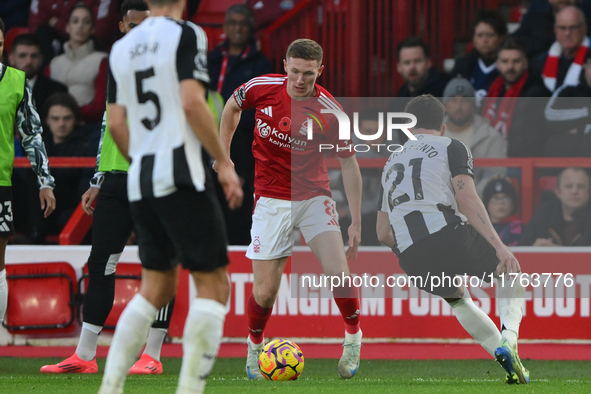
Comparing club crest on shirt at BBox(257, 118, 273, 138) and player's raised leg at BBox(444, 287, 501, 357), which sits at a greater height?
club crest on shirt at BBox(257, 118, 273, 138)

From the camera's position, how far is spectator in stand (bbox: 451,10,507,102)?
9312 mm

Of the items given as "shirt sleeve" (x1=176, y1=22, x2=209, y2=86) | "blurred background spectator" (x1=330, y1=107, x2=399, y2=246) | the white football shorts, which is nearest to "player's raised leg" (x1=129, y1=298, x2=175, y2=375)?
the white football shorts

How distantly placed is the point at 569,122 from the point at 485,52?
4.24 ft

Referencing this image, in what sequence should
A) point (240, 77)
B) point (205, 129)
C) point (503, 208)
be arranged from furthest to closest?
Answer: 1. point (240, 77)
2. point (503, 208)
3. point (205, 129)

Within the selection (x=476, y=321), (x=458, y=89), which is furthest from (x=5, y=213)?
(x=458, y=89)

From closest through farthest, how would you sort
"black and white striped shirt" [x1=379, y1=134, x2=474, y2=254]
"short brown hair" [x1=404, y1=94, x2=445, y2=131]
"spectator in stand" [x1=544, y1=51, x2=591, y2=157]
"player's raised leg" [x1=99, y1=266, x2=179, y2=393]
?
"player's raised leg" [x1=99, y1=266, x2=179, y2=393], "black and white striped shirt" [x1=379, y1=134, x2=474, y2=254], "short brown hair" [x1=404, y1=94, x2=445, y2=131], "spectator in stand" [x1=544, y1=51, x2=591, y2=157]

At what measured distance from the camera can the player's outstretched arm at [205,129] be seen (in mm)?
3588

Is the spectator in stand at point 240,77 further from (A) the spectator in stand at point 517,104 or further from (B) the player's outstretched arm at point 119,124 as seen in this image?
(B) the player's outstretched arm at point 119,124

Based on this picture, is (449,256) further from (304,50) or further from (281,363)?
(304,50)

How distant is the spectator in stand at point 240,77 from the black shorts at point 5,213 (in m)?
3.29

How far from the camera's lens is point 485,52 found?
9.39m

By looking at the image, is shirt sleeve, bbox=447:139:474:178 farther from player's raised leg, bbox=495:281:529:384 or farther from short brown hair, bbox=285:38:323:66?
short brown hair, bbox=285:38:323:66

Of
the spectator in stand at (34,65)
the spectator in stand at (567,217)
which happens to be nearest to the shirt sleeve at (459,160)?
the spectator in stand at (567,217)

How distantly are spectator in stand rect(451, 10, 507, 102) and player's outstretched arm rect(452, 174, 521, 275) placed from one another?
4.05 meters
